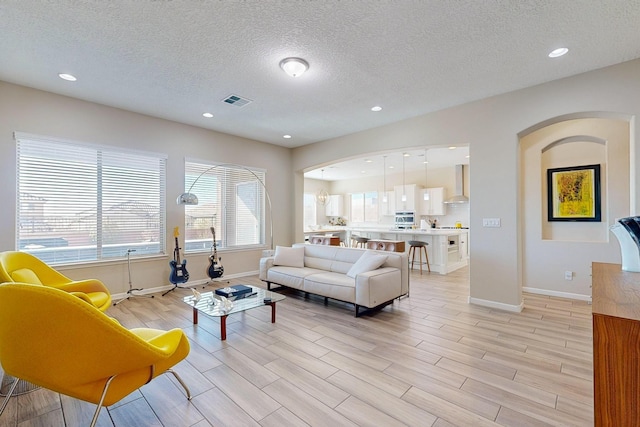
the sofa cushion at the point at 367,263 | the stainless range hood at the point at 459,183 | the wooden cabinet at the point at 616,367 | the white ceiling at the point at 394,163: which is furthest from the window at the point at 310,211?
the wooden cabinet at the point at 616,367

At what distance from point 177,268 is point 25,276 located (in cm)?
210

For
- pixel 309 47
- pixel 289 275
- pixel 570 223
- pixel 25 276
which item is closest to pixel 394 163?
pixel 570 223

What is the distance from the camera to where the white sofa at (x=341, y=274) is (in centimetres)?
357

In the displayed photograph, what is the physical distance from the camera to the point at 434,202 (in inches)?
365

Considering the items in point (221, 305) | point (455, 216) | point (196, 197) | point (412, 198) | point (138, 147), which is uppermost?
point (138, 147)

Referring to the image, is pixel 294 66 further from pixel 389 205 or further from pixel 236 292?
pixel 389 205

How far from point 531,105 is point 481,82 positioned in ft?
2.54

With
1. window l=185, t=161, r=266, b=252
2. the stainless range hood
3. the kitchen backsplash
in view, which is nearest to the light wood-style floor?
window l=185, t=161, r=266, b=252

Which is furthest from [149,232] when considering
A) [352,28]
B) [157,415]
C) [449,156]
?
[449,156]

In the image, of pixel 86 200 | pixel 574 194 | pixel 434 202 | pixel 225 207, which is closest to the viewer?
pixel 86 200

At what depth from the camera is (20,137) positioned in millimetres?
3643

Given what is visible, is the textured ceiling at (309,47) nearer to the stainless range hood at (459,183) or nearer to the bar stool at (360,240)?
the bar stool at (360,240)

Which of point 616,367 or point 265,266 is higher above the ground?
point 616,367

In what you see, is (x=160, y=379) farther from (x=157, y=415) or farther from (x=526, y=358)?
(x=526, y=358)
